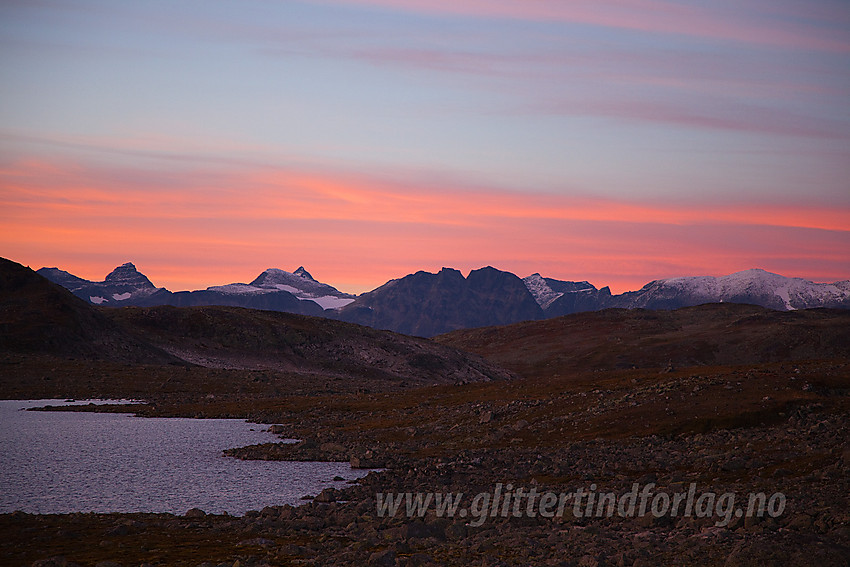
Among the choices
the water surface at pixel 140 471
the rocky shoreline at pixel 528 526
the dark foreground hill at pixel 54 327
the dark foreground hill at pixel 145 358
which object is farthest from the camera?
the dark foreground hill at pixel 54 327

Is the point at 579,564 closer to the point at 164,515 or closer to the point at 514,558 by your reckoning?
the point at 514,558

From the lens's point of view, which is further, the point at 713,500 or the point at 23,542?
the point at 713,500

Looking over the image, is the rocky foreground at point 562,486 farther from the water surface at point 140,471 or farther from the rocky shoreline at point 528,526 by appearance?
the water surface at point 140,471

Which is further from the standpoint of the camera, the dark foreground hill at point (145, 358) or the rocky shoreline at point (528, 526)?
the dark foreground hill at point (145, 358)

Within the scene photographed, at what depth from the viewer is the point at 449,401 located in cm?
8969

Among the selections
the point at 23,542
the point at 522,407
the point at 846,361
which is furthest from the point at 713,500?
the point at 846,361

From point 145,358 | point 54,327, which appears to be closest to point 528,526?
point 145,358

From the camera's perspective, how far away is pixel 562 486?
39.9 meters

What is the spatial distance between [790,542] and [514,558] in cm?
908

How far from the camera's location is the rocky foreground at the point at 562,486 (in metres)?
26.6

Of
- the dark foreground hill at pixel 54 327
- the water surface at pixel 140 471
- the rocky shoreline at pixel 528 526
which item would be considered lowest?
the water surface at pixel 140 471

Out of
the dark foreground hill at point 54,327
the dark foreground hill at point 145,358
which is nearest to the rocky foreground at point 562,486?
the dark foreground hill at point 145,358

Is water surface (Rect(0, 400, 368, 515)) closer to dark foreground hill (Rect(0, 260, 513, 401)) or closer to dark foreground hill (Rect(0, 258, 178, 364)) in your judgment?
dark foreground hill (Rect(0, 260, 513, 401))

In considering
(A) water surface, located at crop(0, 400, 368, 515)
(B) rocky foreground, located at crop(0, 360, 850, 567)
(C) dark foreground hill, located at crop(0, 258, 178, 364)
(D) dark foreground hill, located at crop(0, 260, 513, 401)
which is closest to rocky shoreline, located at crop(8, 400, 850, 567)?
(B) rocky foreground, located at crop(0, 360, 850, 567)
